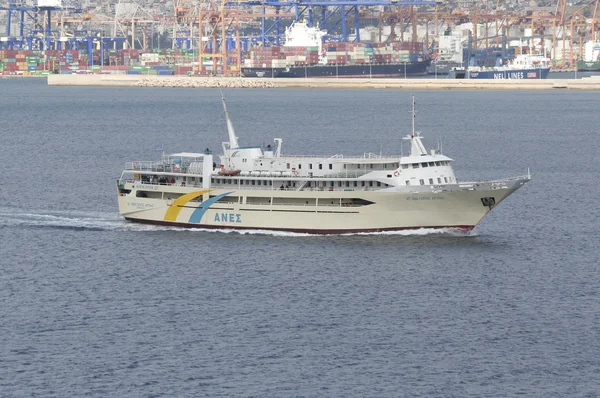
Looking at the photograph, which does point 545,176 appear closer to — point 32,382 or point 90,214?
point 90,214

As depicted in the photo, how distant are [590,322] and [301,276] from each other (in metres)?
13.3

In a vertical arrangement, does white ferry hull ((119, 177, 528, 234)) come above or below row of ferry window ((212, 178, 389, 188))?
below

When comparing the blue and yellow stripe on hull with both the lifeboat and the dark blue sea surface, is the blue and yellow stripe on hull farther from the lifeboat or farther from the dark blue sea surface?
the lifeboat

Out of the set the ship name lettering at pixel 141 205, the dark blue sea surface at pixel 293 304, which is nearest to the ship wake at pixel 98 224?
the dark blue sea surface at pixel 293 304

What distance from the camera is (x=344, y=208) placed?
63469 millimetres

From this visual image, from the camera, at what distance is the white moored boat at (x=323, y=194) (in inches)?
2482

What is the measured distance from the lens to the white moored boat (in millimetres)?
63031

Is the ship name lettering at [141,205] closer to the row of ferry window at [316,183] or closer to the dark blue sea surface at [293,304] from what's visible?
the dark blue sea surface at [293,304]

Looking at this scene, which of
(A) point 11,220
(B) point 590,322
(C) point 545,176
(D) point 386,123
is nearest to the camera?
(B) point 590,322

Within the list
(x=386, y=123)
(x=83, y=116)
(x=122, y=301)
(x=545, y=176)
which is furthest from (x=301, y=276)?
(x=83, y=116)

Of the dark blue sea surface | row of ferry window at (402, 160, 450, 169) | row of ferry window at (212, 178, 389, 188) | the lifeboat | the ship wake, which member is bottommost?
the dark blue sea surface

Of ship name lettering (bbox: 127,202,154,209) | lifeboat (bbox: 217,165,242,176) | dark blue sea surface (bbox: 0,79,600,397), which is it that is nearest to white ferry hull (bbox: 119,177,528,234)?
dark blue sea surface (bbox: 0,79,600,397)

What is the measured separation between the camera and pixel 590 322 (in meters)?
48.1

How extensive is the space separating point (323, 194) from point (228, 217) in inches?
208
